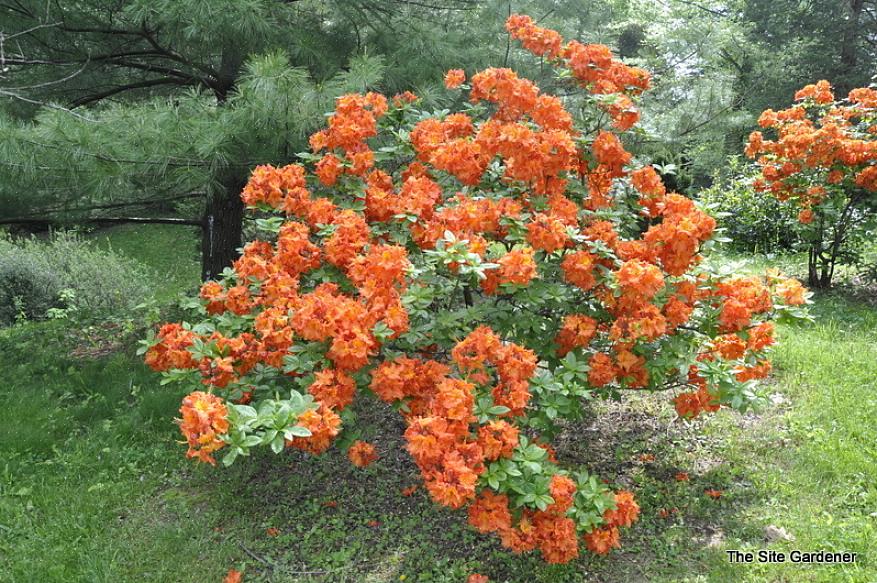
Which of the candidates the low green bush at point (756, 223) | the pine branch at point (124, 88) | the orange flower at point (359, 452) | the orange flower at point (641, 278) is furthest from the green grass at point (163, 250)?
the orange flower at point (641, 278)

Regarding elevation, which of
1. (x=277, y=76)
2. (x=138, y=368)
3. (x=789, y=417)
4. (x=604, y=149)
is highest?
(x=277, y=76)

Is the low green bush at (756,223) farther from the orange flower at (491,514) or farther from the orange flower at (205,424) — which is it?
the orange flower at (205,424)

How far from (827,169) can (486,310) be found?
4.26m

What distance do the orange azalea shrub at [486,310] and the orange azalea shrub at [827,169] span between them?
113 inches

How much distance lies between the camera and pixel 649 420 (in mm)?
3730

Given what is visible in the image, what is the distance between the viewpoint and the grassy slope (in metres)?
2.59

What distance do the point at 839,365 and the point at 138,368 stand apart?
14.4ft

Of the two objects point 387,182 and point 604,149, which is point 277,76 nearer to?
point 387,182

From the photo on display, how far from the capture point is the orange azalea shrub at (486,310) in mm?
2129

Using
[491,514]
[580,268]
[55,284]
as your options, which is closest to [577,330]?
[580,268]

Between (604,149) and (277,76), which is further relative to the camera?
(277,76)

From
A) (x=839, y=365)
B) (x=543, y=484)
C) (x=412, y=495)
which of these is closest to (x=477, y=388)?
(x=543, y=484)

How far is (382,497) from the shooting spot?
10.1 feet

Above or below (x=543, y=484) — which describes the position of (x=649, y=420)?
below
